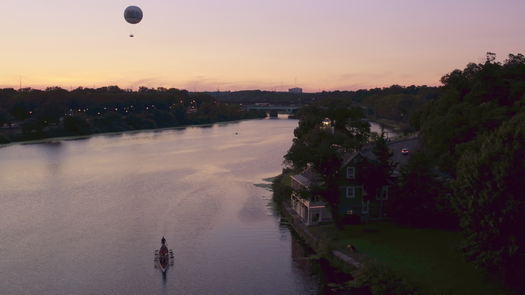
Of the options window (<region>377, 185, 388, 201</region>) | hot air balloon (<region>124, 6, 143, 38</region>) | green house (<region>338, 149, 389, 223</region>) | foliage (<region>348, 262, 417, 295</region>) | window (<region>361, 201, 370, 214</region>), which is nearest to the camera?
foliage (<region>348, 262, 417, 295</region>)

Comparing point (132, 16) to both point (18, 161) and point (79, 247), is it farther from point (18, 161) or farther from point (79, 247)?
point (79, 247)

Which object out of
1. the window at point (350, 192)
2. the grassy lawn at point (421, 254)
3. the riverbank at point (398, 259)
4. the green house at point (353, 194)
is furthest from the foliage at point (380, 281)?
the window at point (350, 192)

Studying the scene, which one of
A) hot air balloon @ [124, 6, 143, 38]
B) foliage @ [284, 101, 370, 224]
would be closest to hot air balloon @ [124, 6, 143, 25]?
hot air balloon @ [124, 6, 143, 38]

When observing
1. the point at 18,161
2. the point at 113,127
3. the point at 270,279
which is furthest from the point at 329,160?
the point at 113,127

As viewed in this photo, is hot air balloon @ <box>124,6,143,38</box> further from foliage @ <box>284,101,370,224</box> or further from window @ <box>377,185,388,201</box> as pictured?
window @ <box>377,185,388,201</box>

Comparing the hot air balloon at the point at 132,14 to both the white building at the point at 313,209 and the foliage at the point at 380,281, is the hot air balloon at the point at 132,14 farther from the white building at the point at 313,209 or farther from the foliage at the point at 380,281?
the foliage at the point at 380,281

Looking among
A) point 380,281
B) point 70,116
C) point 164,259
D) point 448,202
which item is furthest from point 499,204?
point 70,116
